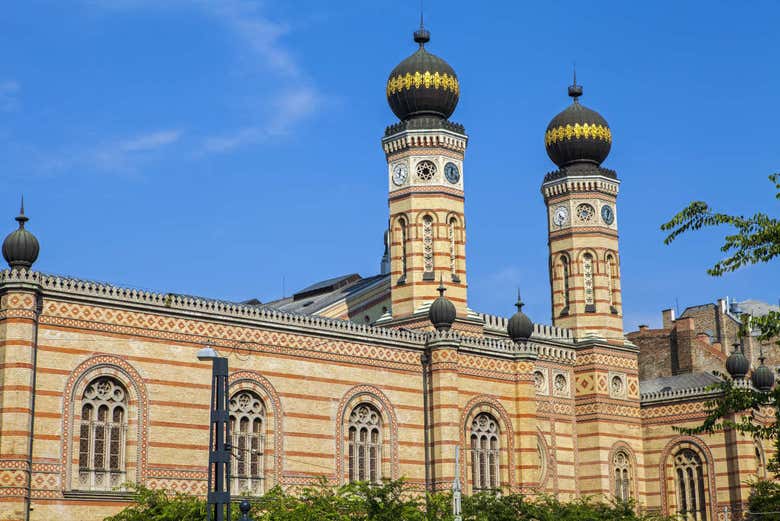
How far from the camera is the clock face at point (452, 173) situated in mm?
45219

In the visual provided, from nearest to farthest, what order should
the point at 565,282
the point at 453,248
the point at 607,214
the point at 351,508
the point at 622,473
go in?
the point at 351,508
the point at 453,248
the point at 622,473
the point at 565,282
the point at 607,214

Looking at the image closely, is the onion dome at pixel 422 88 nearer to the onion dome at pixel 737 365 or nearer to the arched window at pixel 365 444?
the arched window at pixel 365 444

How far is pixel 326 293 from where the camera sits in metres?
53.8

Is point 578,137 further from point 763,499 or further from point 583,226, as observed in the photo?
point 763,499

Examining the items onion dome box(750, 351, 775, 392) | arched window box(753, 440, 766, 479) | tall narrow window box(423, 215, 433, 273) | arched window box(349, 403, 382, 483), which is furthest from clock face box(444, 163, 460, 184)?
arched window box(753, 440, 766, 479)

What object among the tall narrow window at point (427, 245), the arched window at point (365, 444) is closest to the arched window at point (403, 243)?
the tall narrow window at point (427, 245)

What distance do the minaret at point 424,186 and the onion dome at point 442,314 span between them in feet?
11.2

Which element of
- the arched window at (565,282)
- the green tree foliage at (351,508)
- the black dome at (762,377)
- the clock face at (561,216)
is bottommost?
the green tree foliage at (351,508)

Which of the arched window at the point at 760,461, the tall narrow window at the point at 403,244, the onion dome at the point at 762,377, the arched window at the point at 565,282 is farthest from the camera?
the arched window at the point at 565,282

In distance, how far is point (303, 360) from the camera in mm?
36812

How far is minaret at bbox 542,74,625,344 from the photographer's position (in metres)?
49.9

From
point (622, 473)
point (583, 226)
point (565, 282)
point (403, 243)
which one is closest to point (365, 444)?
point (403, 243)

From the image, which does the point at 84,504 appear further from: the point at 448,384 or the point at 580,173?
the point at 580,173

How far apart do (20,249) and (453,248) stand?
58.7ft
